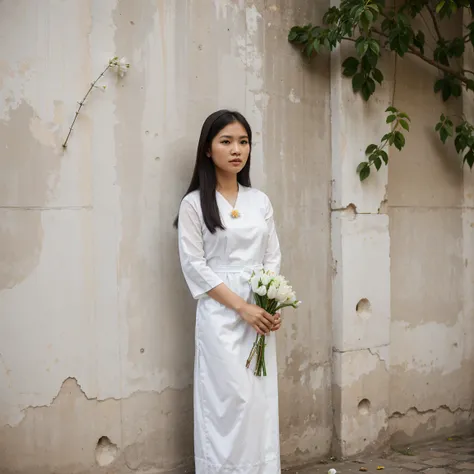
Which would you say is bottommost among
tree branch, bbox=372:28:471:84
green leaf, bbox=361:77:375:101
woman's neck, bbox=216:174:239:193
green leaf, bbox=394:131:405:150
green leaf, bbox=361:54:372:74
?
woman's neck, bbox=216:174:239:193

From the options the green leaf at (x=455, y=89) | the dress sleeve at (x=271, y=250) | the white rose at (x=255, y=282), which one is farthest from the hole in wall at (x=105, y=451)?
the green leaf at (x=455, y=89)

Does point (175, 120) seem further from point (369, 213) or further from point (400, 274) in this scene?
point (400, 274)

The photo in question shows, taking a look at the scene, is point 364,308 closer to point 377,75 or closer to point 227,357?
point 227,357

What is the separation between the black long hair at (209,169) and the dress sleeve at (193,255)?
0.07 meters

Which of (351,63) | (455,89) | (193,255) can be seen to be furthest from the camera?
(455,89)

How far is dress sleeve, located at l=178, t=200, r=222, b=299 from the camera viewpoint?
321 cm

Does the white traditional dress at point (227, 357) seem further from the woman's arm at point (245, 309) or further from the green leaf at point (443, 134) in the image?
the green leaf at point (443, 134)

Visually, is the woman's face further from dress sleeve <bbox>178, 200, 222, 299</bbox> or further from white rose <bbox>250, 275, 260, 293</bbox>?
white rose <bbox>250, 275, 260, 293</bbox>

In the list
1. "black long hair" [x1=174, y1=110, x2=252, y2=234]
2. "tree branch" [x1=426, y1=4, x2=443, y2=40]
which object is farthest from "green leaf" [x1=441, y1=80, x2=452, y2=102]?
"black long hair" [x1=174, y1=110, x2=252, y2=234]

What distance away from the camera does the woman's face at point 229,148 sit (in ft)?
11.0

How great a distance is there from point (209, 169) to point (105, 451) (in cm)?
157

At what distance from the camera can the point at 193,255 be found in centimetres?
323

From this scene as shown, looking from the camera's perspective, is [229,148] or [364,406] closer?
[229,148]

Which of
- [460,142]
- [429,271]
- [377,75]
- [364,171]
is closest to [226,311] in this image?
[364,171]
